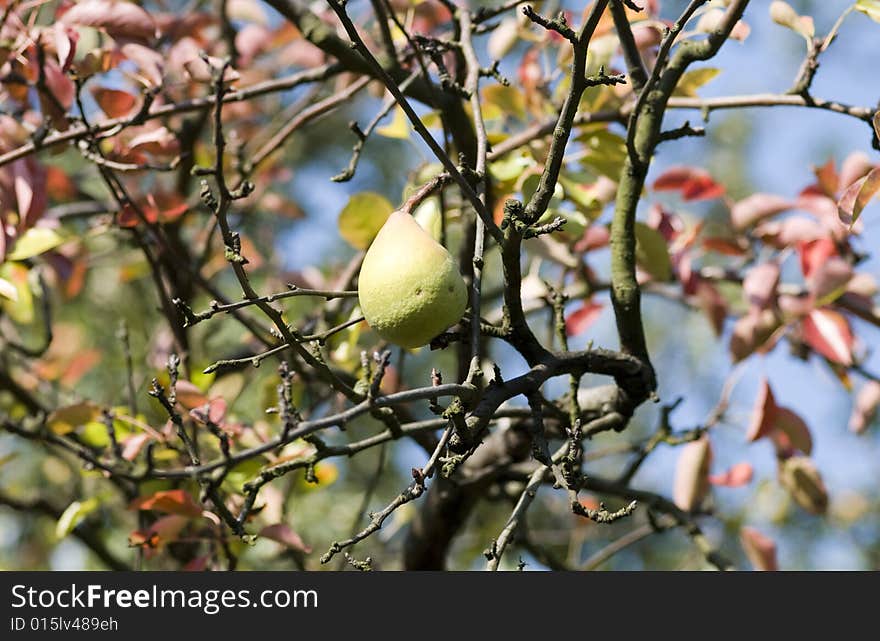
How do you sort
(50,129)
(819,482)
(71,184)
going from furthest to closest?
(71,184) < (819,482) < (50,129)

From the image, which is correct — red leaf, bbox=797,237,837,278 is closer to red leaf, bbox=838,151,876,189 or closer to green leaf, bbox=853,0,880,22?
red leaf, bbox=838,151,876,189

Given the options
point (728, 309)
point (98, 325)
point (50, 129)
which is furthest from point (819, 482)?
point (98, 325)

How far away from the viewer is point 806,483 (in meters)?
1.67

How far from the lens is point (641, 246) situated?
1.43 m

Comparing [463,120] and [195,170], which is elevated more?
[463,120]

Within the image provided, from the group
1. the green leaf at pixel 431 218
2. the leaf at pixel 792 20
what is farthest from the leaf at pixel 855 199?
the green leaf at pixel 431 218

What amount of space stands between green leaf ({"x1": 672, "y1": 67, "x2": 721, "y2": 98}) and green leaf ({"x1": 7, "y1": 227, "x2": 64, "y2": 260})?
878 mm

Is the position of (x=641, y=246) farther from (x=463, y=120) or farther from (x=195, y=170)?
(x=195, y=170)

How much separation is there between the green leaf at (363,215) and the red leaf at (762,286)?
1.87ft

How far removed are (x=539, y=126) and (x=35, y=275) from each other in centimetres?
92

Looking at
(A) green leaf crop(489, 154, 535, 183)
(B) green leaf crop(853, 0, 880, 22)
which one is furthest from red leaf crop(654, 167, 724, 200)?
(B) green leaf crop(853, 0, 880, 22)

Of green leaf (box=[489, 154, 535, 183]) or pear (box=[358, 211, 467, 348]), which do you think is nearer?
pear (box=[358, 211, 467, 348])

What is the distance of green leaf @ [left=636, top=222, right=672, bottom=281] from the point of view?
4.64 ft
